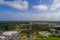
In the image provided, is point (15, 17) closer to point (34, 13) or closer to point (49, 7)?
point (34, 13)

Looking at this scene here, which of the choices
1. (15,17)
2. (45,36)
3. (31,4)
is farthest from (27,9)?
(45,36)

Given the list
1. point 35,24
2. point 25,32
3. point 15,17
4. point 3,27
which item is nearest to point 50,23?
point 35,24

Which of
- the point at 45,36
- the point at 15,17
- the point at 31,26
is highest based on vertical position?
the point at 15,17

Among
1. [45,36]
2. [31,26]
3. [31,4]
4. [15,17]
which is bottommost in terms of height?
[45,36]

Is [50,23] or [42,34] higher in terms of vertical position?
[50,23]

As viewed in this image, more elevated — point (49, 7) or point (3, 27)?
point (49, 7)

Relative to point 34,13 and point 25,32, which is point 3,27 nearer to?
point 25,32

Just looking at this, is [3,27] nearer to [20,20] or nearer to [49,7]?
[20,20]

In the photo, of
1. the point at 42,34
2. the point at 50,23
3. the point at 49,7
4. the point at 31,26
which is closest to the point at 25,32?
the point at 31,26
